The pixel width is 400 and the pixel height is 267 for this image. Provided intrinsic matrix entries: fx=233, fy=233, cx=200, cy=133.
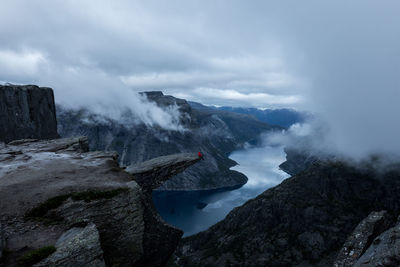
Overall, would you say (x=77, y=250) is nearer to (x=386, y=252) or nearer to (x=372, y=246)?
(x=386, y=252)

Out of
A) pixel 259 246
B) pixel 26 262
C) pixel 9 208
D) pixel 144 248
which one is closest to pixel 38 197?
pixel 9 208

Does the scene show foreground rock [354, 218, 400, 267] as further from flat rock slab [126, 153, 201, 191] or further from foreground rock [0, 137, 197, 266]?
flat rock slab [126, 153, 201, 191]

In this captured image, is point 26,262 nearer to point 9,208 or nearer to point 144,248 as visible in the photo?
point 9,208

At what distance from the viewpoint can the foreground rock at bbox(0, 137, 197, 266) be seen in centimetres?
1423

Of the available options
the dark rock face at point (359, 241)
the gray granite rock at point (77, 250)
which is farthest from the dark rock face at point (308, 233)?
the gray granite rock at point (77, 250)

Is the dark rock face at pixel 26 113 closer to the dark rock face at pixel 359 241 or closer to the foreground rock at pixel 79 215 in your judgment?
the foreground rock at pixel 79 215

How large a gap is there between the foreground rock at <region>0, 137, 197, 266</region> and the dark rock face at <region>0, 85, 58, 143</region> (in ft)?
85.9

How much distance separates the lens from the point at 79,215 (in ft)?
54.3

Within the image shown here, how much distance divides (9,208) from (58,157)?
10909mm

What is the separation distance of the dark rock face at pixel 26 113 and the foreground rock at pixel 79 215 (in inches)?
1031

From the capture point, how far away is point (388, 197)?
17362cm

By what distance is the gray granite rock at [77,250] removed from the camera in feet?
→ 42.8

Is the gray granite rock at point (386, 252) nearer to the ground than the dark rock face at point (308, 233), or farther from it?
farther from it

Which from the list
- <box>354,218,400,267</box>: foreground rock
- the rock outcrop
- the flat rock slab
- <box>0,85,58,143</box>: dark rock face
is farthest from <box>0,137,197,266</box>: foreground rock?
<box>0,85,58,143</box>: dark rock face
